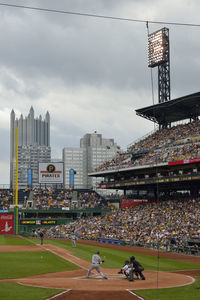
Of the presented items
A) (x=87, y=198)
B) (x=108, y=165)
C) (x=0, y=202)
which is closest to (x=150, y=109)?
(x=108, y=165)

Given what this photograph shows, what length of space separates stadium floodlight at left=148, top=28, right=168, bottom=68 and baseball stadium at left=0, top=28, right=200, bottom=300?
0.20 m

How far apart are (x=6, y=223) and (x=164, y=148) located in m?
30.2

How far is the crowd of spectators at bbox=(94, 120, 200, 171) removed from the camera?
156 ft

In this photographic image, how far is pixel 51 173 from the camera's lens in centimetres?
7762

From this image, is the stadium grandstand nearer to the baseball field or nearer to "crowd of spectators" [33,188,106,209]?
"crowd of spectators" [33,188,106,209]

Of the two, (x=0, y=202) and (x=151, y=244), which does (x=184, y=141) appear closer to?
(x=151, y=244)

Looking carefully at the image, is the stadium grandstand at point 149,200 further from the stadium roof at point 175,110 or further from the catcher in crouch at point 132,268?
Answer: the catcher in crouch at point 132,268

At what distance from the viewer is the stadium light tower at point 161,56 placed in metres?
64.0

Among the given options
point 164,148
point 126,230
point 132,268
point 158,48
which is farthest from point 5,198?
point 132,268

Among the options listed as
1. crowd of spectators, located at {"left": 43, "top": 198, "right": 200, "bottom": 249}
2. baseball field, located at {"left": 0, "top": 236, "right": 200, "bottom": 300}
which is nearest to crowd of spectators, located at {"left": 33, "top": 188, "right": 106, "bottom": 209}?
crowd of spectators, located at {"left": 43, "top": 198, "right": 200, "bottom": 249}

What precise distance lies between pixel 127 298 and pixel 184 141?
3934 centimetres

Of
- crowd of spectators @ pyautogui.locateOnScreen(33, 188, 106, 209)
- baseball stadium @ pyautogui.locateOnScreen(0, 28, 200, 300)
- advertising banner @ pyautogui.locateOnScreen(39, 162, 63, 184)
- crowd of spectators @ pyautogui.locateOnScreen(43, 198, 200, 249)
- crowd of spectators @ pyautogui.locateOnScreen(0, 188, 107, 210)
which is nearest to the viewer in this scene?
baseball stadium @ pyautogui.locateOnScreen(0, 28, 200, 300)

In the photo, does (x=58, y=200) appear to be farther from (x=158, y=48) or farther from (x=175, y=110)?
(x=158, y=48)

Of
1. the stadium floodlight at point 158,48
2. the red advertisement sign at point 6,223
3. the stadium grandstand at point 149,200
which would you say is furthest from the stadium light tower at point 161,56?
the red advertisement sign at point 6,223
